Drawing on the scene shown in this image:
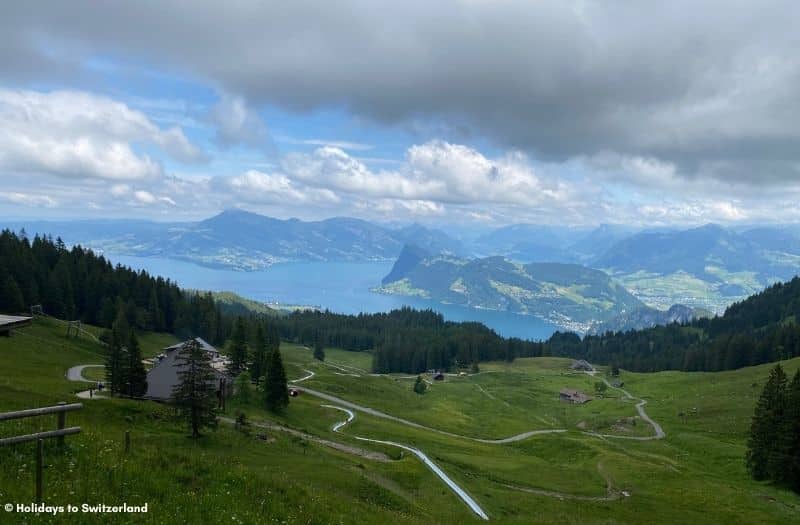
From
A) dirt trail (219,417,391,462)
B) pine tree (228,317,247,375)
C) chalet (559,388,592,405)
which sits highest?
pine tree (228,317,247,375)

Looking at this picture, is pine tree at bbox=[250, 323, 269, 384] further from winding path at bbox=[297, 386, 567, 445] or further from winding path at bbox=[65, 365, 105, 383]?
winding path at bbox=[65, 365, 105, 383]

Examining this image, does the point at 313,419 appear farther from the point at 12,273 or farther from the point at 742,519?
the point at 12,273

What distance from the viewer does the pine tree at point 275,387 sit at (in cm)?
6756

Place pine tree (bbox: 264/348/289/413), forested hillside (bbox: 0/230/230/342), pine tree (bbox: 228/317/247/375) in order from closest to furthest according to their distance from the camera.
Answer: pine tree (bbox: 264/348/289/413) < pine tree (bbox: 228/317/247/375) < forested hillside (bbox: 0/230/230/342)

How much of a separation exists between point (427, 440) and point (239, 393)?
91.1 ft

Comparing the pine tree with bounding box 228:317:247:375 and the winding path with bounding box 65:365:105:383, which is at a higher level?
the pine tree with bounding box 228:317:247:375

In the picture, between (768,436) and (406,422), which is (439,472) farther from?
(406,422)

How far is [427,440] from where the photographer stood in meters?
66.4

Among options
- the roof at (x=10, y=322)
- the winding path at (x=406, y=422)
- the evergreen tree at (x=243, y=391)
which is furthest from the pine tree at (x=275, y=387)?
the roof at (x=10, y=322)

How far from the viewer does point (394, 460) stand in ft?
161

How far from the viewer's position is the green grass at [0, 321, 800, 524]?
15969mm

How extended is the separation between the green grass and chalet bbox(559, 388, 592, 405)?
514 centimetres

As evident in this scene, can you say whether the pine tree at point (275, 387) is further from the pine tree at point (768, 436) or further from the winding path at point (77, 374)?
the pine tree at point (768, 436)

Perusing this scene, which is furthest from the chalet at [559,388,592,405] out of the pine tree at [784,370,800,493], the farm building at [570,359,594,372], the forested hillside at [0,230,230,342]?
the forested hillside at [0,230,230,342]
